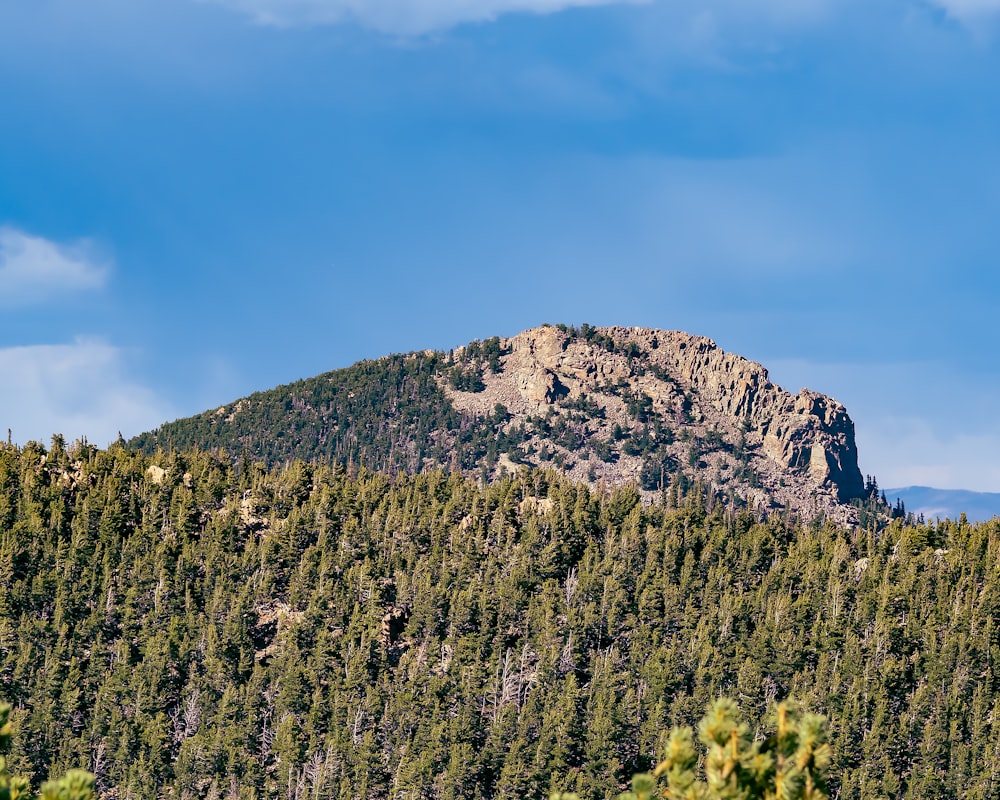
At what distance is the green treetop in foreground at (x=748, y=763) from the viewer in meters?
33.6

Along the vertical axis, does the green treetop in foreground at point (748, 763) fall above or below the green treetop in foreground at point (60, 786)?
above

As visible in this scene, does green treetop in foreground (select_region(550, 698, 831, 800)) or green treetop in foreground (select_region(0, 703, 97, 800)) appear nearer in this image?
green treetop in foreground (select_region(0, 703, 97, 800))

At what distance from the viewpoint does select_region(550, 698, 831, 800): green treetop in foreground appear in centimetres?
3362

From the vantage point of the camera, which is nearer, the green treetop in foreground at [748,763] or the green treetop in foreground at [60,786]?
the green treetop in foreground at [60,786]

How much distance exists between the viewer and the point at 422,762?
187 m

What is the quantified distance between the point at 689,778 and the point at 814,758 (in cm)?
326

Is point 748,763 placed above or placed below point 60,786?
above

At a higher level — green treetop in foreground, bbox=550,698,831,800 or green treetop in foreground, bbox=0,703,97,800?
green treetop in foreground, bbox=550,698,831,800

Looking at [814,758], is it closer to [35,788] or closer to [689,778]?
[689,778]

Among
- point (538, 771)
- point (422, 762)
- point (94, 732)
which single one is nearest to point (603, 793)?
point (538, 771)

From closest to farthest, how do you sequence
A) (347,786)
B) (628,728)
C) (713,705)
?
(713,705), (347,786), (628,728)

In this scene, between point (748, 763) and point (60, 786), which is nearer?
point (60, 786)

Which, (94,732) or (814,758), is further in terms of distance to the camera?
(94,732)

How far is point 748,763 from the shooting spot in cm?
3459
